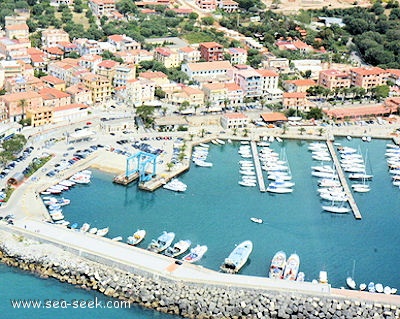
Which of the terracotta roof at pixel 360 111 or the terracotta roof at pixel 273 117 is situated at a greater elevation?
the terracotta roof at pixel 360 111

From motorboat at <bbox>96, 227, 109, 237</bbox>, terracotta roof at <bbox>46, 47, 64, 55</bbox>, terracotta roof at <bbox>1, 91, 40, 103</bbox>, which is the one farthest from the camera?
terracotta roof at <bbox>46, 47, 64, 55</bbox>

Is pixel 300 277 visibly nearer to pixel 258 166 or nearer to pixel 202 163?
pixel 258 166

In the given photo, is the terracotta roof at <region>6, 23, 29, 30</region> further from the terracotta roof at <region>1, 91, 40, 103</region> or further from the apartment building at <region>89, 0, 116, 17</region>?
the terracotta roof at <region>1, 91, 40, 103</region>

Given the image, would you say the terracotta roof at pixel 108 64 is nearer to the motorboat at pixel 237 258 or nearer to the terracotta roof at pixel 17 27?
the terracotta roof at pixel 17 27

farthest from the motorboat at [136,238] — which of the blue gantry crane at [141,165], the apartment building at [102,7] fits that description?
the apartment building at [102,7]

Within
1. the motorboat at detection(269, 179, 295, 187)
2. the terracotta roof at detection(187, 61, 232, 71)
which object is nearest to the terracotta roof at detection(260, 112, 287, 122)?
the terracotta roof at detection(187, 61, 232, 71)

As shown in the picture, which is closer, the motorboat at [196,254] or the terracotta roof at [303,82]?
the motorboat at [196,254]

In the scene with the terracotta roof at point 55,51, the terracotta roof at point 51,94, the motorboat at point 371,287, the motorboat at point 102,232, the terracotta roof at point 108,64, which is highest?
the terracotta roof at point 108,64

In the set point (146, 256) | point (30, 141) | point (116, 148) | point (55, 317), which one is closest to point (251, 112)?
point (116, 148)
